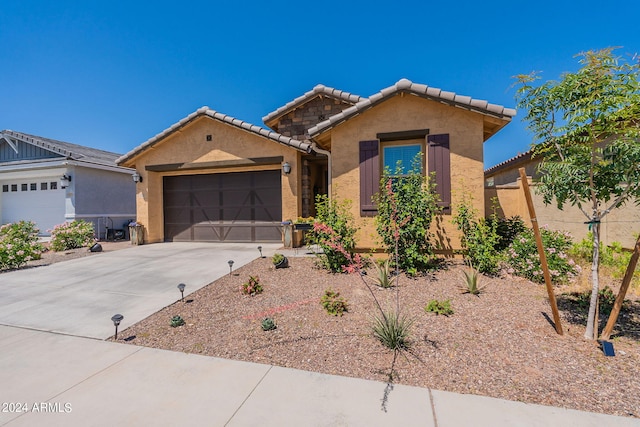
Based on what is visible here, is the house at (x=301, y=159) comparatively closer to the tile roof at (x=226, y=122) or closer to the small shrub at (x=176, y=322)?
the tile roof at (x=226, y=122)

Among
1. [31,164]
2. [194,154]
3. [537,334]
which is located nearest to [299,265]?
[537,334]

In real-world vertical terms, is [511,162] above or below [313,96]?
below

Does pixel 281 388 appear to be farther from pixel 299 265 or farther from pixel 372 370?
pixel 299 265

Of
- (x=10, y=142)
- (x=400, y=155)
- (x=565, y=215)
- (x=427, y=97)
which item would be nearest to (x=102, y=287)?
(x=400, y=155)

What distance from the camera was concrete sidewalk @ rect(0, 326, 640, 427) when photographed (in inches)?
84.3

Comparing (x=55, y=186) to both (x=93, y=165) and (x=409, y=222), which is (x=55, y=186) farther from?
(x=409, y=222)

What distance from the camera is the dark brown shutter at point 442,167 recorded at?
650cm

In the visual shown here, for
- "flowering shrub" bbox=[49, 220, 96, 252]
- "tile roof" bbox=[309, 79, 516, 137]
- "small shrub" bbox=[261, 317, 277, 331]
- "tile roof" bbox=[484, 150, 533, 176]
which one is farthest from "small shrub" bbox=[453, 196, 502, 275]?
"flowering shrub" bbox=[49, 220, 96, 252]

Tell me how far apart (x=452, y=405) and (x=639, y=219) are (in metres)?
7.32

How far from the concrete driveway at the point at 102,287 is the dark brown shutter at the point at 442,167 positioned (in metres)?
4.92

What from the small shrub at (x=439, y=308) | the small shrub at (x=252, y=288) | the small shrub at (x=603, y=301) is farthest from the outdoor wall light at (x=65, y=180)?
the small shrub at (x=603, y=301)

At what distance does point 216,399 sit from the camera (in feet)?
7.85

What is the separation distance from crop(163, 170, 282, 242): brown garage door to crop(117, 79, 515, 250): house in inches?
1.5

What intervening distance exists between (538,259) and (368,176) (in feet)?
12.5
